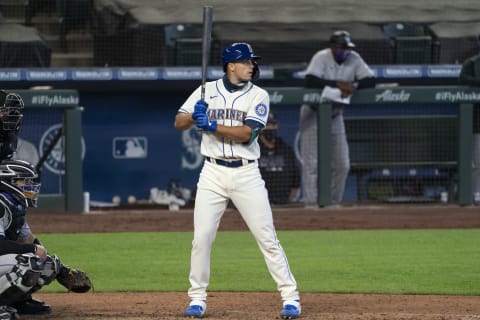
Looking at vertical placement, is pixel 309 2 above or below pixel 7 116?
above


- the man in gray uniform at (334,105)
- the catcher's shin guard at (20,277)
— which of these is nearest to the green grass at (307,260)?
the catcher's shin guard at (20,277)

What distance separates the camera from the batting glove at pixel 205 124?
648 centimetres

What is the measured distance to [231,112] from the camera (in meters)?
6.71

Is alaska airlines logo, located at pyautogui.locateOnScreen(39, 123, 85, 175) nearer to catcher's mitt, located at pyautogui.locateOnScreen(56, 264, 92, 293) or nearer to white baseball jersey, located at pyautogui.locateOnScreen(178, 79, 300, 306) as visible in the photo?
catcher's mitt, located at pyautogui.locateOnScreen(56, 264, 92, 293)

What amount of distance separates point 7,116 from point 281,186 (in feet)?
24.7

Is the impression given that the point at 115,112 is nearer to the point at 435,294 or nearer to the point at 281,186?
the point at 281,186

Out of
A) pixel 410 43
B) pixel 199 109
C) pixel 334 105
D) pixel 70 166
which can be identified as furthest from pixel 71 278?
pixel 410 43

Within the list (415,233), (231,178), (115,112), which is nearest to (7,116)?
(231,178)

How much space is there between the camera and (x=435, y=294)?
25.9 ft

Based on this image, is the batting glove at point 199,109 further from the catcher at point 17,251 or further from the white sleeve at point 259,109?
the catcher at point 17,251

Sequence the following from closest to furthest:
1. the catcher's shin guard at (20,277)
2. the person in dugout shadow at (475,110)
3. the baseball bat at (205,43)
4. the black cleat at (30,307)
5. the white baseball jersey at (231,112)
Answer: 1. the catcher's shin guard at (20,277)
2. the white baseball jersey at (231,112)
3. the baseball bat at (205,43)
4. the black cleat at (30,307)
5. the person in dugout shadow at (475,110)

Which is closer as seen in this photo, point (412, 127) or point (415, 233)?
point (415, 233)

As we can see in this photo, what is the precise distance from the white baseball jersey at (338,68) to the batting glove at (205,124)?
7.25 metres

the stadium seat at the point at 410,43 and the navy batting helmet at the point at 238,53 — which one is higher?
the stadium seat at the point at 410,43
